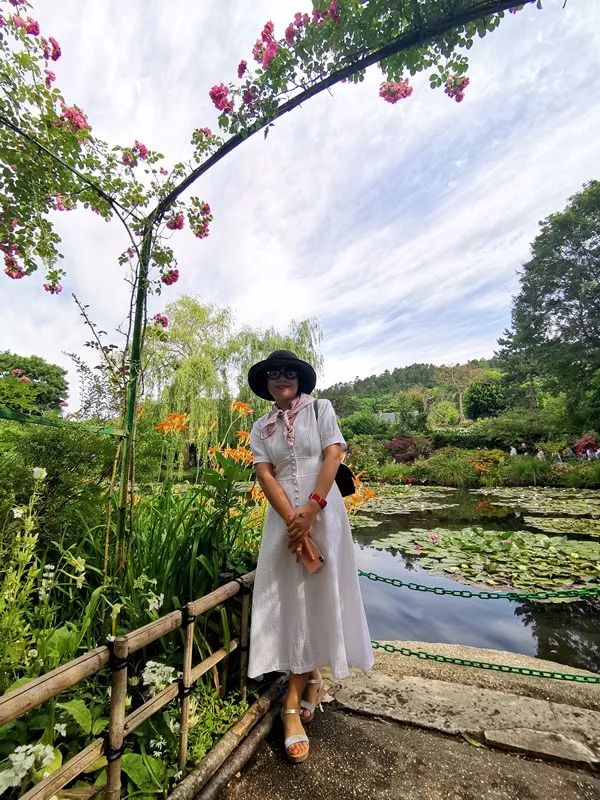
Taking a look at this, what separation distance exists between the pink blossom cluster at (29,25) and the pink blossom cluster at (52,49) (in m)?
0.04

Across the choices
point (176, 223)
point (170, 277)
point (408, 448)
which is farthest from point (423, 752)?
point (408, 448)

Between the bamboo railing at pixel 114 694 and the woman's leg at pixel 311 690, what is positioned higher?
the bamboo railing at pixel 114 694

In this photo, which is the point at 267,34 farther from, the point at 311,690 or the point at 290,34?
the point at 311,690

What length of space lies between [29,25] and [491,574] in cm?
593

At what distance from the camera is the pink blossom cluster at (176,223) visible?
189 centimetres

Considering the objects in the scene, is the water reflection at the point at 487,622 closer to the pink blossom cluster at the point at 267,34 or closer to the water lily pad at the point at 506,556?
the water lily pad at the point at 506,556

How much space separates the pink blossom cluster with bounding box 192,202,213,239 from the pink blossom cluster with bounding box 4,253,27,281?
3.32 feet

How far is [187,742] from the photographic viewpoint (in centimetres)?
132

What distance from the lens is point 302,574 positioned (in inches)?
62.4

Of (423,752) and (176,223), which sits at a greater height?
(176,223)

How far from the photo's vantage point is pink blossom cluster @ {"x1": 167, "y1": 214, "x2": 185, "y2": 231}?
6.20ft

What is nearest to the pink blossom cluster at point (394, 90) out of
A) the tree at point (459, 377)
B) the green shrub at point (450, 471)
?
the green shrub at point (450, 471)

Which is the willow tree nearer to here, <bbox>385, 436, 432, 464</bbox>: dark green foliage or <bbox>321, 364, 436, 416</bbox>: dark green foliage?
<bbox>385, 436, 432, 464</bbox>: dark green foliage

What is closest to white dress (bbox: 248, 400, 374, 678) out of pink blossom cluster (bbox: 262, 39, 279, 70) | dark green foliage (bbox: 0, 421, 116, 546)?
dark green foliage (bbox: 0, 421, 116, 546)
